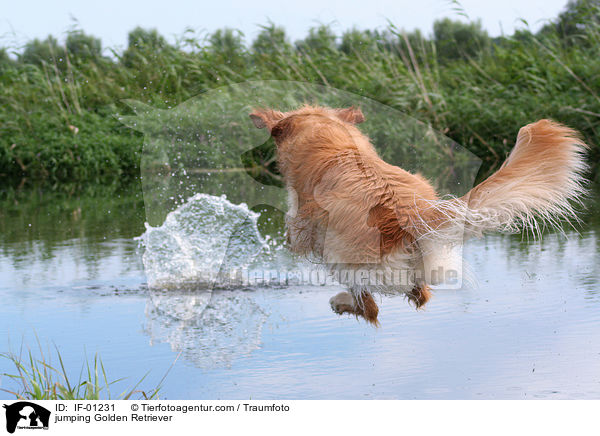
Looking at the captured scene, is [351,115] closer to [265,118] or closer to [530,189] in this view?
[265,118]

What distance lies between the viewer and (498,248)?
7.29 metres

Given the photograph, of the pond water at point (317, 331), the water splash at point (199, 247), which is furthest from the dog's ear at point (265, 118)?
the water splash at point (199, 247)

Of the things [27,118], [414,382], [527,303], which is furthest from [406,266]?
[27,118]

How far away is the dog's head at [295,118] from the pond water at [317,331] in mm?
1271

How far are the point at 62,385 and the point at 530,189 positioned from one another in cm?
243

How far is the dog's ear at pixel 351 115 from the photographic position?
4.57 meters

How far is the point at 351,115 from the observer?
4578mm

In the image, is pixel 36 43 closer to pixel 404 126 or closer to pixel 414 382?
pixel 404 126

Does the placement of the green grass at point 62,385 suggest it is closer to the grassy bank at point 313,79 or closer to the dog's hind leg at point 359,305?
the dog's hind leg at point 359,305

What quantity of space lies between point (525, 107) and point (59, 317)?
31.5 feet

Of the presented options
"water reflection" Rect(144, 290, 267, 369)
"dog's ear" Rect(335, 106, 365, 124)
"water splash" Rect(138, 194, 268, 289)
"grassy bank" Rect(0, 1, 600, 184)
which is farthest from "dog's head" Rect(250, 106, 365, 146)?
"grassy bank" Rect(0, 1, 600, 184)

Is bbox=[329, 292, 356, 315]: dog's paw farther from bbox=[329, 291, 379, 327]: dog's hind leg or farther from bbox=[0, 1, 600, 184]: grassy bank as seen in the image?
bbox=[0, 1, 600, 184]: grassy bank

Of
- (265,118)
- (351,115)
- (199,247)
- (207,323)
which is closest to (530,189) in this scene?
Result: (351,115)
